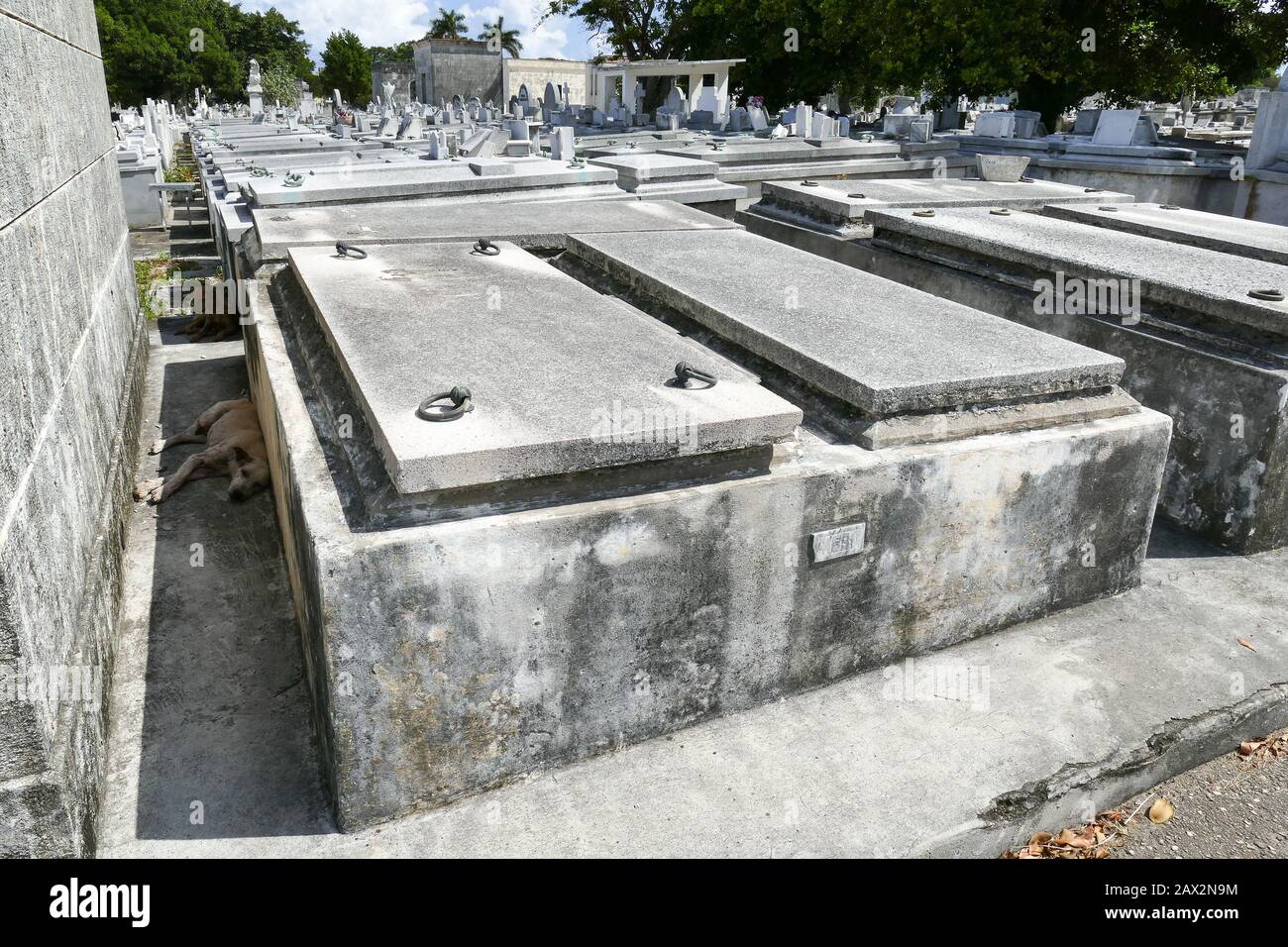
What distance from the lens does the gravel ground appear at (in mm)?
2830

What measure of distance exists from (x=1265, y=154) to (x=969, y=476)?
34.8 ft

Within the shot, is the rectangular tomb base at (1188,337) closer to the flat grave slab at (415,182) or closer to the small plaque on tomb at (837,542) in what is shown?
the small plaque on tomb at (837,542)

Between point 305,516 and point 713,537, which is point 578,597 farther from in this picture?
point 305,516

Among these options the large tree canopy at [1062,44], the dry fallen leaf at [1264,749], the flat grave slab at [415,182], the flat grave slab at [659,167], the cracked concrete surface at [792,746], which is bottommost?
the dry fallen leaf at [1264,749]

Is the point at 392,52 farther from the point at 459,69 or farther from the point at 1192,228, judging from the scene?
the point at 1192,228

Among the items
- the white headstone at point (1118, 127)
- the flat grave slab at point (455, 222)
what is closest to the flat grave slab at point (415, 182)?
the flat grave slab at point (455, 222)

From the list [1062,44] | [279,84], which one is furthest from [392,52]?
[1062,44]

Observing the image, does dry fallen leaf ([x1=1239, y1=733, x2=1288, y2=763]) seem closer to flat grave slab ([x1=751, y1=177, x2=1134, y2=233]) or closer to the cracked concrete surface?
the cracked concrete surface

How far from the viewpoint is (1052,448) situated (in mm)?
3402

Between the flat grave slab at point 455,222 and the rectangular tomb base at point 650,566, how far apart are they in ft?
5.19

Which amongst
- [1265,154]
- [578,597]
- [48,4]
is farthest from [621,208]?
[1265,154]

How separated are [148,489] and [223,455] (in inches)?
15.4

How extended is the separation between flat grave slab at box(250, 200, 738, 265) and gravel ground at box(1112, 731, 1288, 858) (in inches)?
156

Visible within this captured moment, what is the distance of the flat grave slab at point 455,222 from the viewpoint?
5.16 metres
